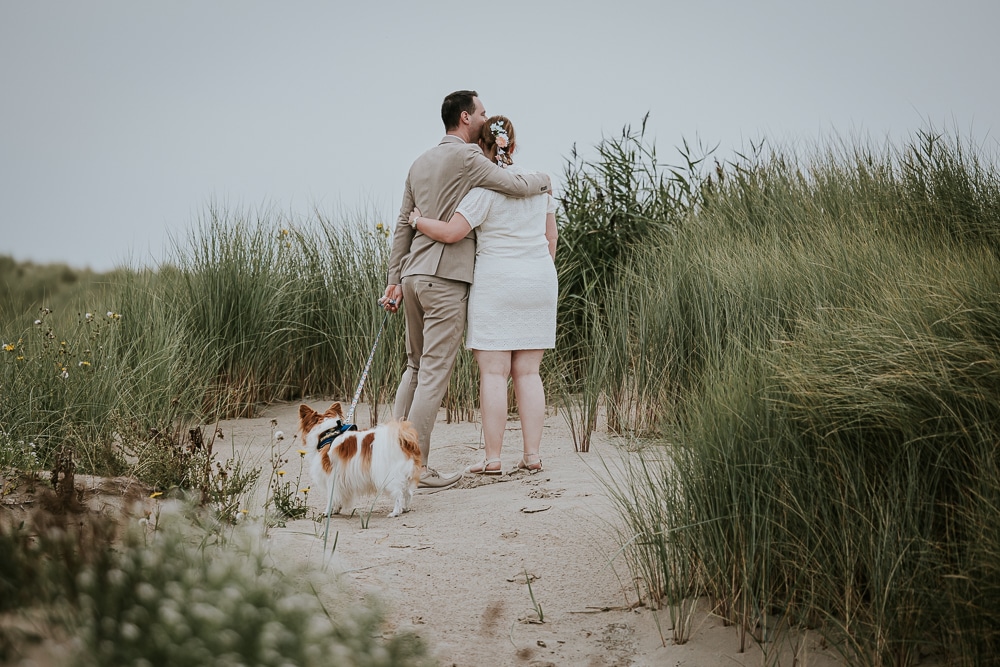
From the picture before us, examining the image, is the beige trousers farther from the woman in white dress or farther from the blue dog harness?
the blue dog harness

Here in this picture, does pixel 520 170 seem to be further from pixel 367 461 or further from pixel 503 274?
pixel 367 461

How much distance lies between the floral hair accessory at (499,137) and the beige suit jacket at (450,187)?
0.43 ft

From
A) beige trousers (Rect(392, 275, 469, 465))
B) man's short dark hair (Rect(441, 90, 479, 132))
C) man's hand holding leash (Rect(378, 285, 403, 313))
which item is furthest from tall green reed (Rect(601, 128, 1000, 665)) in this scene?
man's short dark hair (Rect(441, 90, 479, 132))

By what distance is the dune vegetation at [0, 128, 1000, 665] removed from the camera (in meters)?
3.26

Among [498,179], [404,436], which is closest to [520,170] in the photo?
[498,179]

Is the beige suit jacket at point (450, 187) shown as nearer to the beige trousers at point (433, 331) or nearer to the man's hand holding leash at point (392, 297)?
the beige trousers at point (433, 331)

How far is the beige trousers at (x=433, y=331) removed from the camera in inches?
218

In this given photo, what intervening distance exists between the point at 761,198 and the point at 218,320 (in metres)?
4.84

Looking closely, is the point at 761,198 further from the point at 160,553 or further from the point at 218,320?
the point at 160,553

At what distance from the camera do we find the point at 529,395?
5781mm

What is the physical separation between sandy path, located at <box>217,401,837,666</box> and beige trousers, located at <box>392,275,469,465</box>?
0.52 m

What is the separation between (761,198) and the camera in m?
8.33

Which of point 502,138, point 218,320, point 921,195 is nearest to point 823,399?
point 502,138

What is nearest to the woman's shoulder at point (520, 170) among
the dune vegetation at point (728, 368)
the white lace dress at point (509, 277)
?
the white lace dress at point (509, 277)
